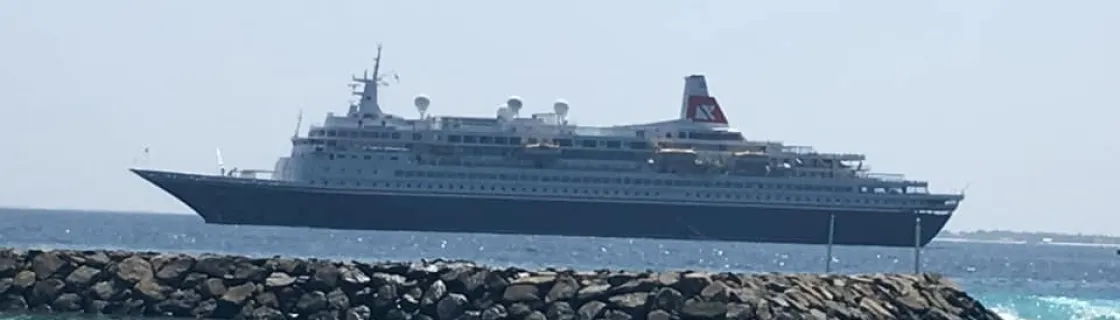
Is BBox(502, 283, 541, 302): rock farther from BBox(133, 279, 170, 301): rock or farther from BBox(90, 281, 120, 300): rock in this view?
BBox(90, 281, 120, 300): rock

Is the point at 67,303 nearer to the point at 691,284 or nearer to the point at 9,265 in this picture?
the point at 9,265

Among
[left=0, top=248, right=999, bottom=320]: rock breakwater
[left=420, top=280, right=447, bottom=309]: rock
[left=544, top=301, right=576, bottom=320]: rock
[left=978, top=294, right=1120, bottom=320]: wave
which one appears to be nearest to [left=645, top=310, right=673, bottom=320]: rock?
[left=0, top=248, right=999, bottom=320]: rock breakwater

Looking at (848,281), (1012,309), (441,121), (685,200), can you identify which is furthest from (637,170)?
(848,281)

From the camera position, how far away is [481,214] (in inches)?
2854

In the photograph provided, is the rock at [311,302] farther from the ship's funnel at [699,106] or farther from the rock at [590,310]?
the ship's funnel at [699,106]

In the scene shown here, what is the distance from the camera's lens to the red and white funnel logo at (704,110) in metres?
79.6

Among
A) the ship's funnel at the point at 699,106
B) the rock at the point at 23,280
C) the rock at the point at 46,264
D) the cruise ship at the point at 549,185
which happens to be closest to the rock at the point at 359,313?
the rock at the point at 46,264

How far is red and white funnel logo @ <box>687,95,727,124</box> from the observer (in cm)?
7962

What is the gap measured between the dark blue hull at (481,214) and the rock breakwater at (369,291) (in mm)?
52503

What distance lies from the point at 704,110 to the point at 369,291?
62.2 metres

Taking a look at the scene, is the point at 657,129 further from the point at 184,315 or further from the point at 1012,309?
the point at 184,315

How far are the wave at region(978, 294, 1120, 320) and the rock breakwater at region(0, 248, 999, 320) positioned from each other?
8558 millimetres

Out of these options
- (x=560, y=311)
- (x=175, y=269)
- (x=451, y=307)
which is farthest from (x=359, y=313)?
(x=175, y=269)

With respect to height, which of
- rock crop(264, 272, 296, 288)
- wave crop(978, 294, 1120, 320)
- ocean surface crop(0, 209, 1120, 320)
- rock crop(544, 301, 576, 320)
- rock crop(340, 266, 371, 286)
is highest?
rock crop(340, 266, 371, 286)
